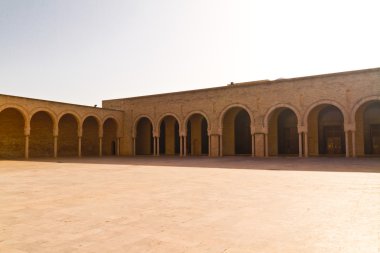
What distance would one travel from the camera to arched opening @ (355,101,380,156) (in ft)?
70.8

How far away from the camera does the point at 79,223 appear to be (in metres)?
4.61

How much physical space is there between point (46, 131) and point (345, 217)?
89.3 feet

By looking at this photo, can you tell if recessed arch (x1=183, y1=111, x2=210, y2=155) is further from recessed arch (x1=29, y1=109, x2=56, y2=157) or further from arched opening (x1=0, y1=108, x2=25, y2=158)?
arched opening (x1=0, y1=108, x2=25, y2=158)

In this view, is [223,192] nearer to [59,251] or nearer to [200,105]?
[59,251]

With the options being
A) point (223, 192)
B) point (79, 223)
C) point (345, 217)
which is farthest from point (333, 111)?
point (79, 223)

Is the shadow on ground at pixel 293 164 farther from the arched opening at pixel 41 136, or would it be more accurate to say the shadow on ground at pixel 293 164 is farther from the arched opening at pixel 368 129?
the arched opening at pixel 41 136

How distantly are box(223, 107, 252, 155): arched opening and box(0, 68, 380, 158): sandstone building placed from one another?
0.09 meters

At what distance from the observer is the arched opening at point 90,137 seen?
31.0m

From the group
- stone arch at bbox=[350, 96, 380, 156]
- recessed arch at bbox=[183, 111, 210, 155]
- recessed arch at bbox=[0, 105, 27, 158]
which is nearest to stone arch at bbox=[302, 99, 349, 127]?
stone arch at bbox=[350, 96, 380, 156]

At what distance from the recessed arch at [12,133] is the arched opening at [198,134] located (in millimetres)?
14129

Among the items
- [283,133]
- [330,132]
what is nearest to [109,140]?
[283,133]

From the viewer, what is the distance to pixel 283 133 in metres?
25.2

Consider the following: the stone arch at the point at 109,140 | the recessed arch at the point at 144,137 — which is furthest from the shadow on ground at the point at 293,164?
the stone arch at the point at 109,140

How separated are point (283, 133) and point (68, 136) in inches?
771
